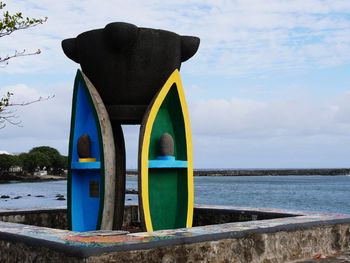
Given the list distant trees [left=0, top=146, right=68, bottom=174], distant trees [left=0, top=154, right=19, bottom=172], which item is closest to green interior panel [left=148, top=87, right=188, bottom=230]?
distant trees [left=0, top=146, right=68, bottom=174]

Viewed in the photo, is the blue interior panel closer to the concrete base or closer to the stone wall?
the concrete base

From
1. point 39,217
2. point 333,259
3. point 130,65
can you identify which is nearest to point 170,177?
point 130,65

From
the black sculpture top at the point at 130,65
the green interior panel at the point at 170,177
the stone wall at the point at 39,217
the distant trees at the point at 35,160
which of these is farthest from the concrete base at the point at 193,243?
the distant trees at the point at 35,160

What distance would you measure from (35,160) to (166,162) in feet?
337

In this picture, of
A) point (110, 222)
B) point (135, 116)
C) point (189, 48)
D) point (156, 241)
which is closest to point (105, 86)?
point (135, 116)

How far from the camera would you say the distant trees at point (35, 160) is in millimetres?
106500

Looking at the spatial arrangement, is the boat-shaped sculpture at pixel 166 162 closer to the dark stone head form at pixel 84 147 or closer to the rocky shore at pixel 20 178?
the dark stone head form at pixel 84 147

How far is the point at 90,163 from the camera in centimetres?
1048

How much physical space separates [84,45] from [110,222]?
11.1 ft

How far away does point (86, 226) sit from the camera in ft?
35.2

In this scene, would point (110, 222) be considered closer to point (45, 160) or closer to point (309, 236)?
point (309, 236)

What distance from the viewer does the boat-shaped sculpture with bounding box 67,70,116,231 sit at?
A: 411 inches

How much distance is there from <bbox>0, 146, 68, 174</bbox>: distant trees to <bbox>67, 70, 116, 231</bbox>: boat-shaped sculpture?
3768 inches

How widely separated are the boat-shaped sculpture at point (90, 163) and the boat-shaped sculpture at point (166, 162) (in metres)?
0.67
